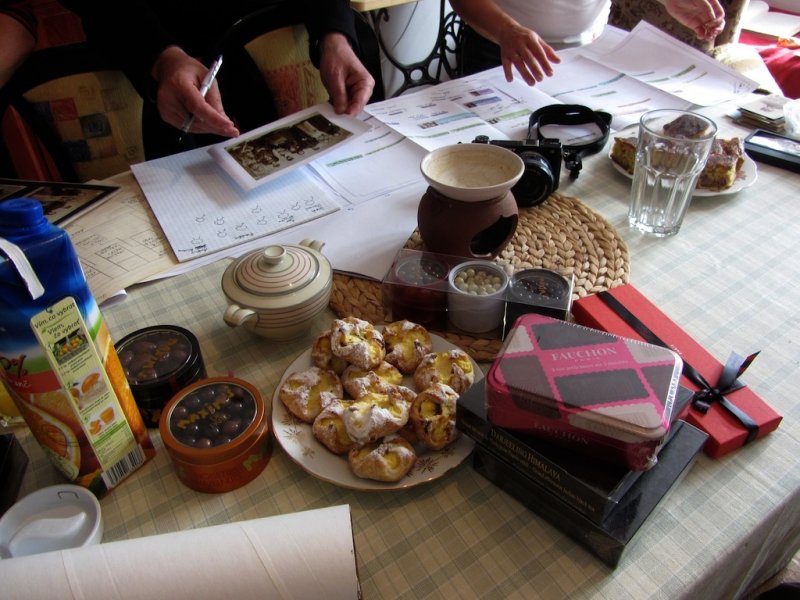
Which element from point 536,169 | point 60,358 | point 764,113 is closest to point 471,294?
point 536,169

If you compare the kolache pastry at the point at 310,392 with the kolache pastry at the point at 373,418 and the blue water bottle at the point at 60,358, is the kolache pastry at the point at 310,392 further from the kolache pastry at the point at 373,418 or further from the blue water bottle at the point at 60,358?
the blue water bottle at the point at 60,358

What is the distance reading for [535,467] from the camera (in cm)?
51

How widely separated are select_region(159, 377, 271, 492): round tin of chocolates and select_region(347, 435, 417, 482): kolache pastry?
95 mm

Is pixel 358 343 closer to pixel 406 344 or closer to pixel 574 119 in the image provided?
pixel 406 344

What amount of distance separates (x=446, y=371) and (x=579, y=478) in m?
0.19

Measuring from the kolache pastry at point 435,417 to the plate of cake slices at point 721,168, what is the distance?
0.62 meters

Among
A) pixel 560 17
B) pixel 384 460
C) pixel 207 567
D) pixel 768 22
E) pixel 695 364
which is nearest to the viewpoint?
pixel 207 567

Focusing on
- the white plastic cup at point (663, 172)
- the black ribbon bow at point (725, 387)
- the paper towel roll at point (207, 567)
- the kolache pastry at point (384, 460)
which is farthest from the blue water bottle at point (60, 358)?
the white plastic cup at point (663, 172)

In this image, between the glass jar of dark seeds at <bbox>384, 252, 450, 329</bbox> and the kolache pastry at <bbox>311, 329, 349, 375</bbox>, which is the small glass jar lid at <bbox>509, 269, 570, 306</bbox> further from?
the kolache pastry at <bbox>311, 329, 349, 375</bbox>

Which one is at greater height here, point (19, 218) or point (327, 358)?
point (19, 218)

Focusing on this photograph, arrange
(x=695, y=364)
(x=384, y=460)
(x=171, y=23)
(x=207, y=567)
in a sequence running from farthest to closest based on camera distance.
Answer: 1. (x=171, y=23)
2. (x=695, y=364)
3. (x=384, y=460)
4. (x=207, y=567)

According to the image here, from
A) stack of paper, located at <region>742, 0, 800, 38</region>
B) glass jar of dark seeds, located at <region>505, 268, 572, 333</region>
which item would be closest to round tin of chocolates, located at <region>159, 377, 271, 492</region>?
glass jar of dark seeds, located at <region>505, 268, 572, 333</region>

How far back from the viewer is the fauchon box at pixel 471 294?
695 millimetres

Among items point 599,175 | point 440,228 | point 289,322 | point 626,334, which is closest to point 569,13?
point 599,175
